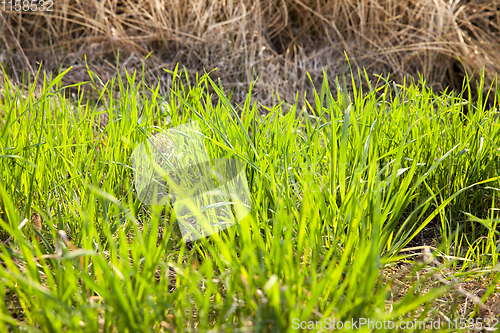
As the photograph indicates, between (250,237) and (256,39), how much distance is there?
266 centimetres

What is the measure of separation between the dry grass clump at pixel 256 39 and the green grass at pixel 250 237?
5.48 feet

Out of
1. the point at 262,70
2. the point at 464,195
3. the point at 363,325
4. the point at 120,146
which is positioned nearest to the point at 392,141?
the point at 464,195

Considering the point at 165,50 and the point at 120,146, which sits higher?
the point at 165,50

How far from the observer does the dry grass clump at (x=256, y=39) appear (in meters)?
2.89

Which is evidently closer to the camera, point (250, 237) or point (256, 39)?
point (250, 237)

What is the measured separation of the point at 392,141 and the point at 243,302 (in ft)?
2.75

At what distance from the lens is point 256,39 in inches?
123

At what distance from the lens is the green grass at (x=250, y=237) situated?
64cm

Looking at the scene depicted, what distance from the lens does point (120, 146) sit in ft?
4.02

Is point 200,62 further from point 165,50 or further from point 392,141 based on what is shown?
point 392,141

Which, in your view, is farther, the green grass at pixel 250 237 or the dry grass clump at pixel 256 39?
the dry grass clump at pixel 256 39

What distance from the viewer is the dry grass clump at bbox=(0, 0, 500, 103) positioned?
2.89m

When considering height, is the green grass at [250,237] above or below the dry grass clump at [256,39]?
below

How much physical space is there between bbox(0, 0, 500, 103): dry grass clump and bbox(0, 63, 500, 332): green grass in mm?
1672
